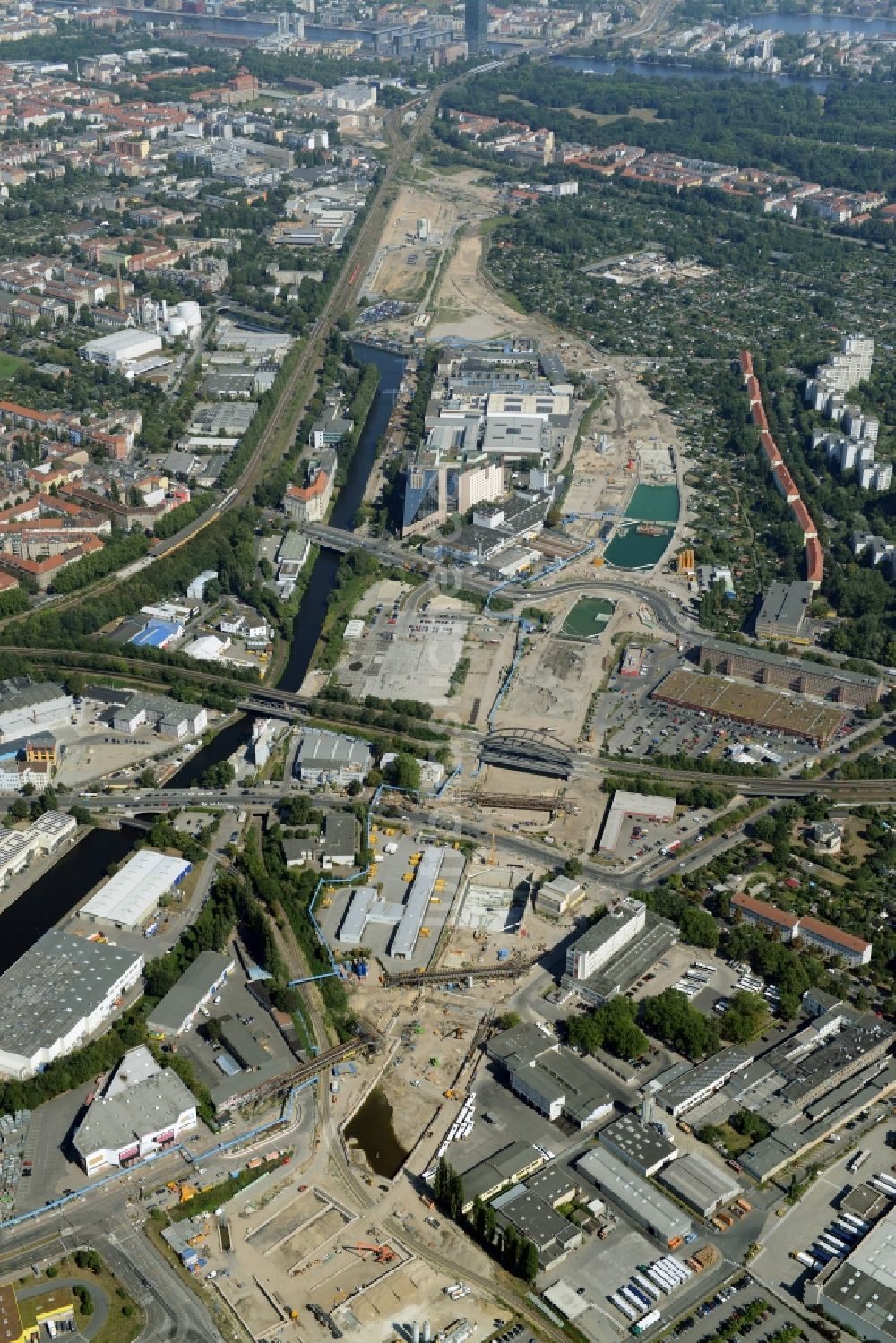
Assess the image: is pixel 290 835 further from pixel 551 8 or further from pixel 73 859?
pixel 551 8

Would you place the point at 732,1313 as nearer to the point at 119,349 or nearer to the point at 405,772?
the point at 405,772

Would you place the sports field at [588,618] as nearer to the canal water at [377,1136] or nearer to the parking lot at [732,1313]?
the canal water at [377,1136]

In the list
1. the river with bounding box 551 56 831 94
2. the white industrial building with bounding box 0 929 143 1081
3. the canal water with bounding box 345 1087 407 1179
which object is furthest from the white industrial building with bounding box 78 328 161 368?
the river with bounding box 551 56 831 94

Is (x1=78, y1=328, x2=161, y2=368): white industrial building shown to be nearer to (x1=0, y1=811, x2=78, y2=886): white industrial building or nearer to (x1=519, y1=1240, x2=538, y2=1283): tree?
(x1=0, y1=811, x2=78, y2=886): white industrial building

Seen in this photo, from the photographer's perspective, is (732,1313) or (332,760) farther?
(332,760)

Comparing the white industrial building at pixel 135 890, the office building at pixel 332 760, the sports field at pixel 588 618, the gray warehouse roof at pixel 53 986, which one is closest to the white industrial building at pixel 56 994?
the gray warehouse roof at pixel 53 986

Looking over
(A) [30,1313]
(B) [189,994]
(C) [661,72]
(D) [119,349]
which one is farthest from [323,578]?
(C) [661,72]

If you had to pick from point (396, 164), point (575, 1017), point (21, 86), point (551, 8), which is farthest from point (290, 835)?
point (551, 8)

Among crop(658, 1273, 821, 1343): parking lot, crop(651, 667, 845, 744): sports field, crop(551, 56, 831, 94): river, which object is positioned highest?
crop(551, 56, 831, 94): river
